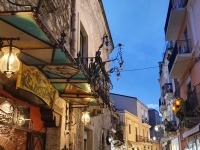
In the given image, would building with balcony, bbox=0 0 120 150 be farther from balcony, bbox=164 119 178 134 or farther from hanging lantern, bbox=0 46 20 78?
balcony, bbox=164 119 178 134

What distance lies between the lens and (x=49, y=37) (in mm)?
3926

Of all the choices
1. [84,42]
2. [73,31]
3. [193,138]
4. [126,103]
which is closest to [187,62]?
[193,138]

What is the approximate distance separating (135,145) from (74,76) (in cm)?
2999

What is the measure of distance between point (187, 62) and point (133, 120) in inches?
887

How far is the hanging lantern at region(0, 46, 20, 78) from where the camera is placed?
145 inches

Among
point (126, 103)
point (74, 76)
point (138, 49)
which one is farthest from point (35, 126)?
point (138, 49)

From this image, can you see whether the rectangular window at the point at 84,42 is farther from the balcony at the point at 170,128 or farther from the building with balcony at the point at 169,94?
the balcony at the point at 170,128

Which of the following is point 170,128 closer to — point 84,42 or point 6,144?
point 84,42

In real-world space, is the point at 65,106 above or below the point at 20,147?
above

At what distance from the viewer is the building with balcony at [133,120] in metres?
32.3

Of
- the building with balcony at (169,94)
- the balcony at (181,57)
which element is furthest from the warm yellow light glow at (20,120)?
the building with balcony at (169,94)

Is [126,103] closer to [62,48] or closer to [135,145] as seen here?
[135,145]

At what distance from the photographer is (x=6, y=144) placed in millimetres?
7645

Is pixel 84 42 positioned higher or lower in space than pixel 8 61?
higher
